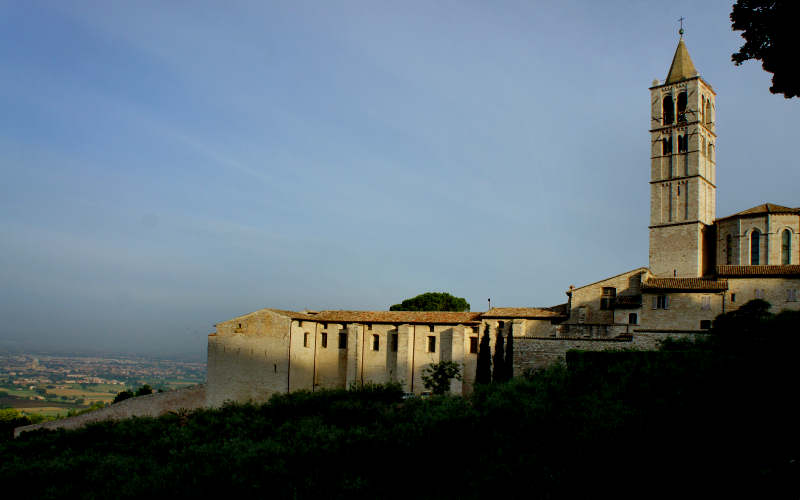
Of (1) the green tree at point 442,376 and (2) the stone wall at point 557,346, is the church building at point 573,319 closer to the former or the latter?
(2) the stone wall at point 557,346

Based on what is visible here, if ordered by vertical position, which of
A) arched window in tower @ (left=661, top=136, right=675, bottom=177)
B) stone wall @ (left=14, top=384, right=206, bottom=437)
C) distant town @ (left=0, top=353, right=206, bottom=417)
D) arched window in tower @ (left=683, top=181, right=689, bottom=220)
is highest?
arched window in tower @ (left=661, top=136, right=675, bottom=177)

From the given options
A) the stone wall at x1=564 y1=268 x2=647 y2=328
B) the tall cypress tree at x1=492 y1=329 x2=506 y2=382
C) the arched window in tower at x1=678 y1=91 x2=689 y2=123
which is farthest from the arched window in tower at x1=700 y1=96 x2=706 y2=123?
the tall cypress tree at x1=492 y1=329 x2=506 y2=382

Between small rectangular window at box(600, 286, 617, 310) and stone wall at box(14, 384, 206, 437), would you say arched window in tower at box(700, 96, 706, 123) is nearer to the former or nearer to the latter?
small rectangular window at box(600, 286, 617, 310)

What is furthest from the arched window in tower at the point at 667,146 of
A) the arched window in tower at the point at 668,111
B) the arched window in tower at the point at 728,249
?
the arched window in tower at the point at 728,249

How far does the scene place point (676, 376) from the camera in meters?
18.5

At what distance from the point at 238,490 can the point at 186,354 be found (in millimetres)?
189398

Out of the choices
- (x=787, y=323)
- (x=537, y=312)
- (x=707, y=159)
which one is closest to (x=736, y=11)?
(x=787, y=323)

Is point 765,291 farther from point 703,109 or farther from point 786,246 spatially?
point 703,109

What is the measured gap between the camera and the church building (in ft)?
97.5

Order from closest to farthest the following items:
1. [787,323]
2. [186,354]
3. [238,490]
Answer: [238,490], [787,323], [186,354]

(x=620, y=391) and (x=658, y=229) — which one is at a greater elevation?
(x=658, y=229)

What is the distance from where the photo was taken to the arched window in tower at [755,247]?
120ft

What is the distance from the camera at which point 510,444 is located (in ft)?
46.0

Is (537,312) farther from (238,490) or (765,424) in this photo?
(238,490)
